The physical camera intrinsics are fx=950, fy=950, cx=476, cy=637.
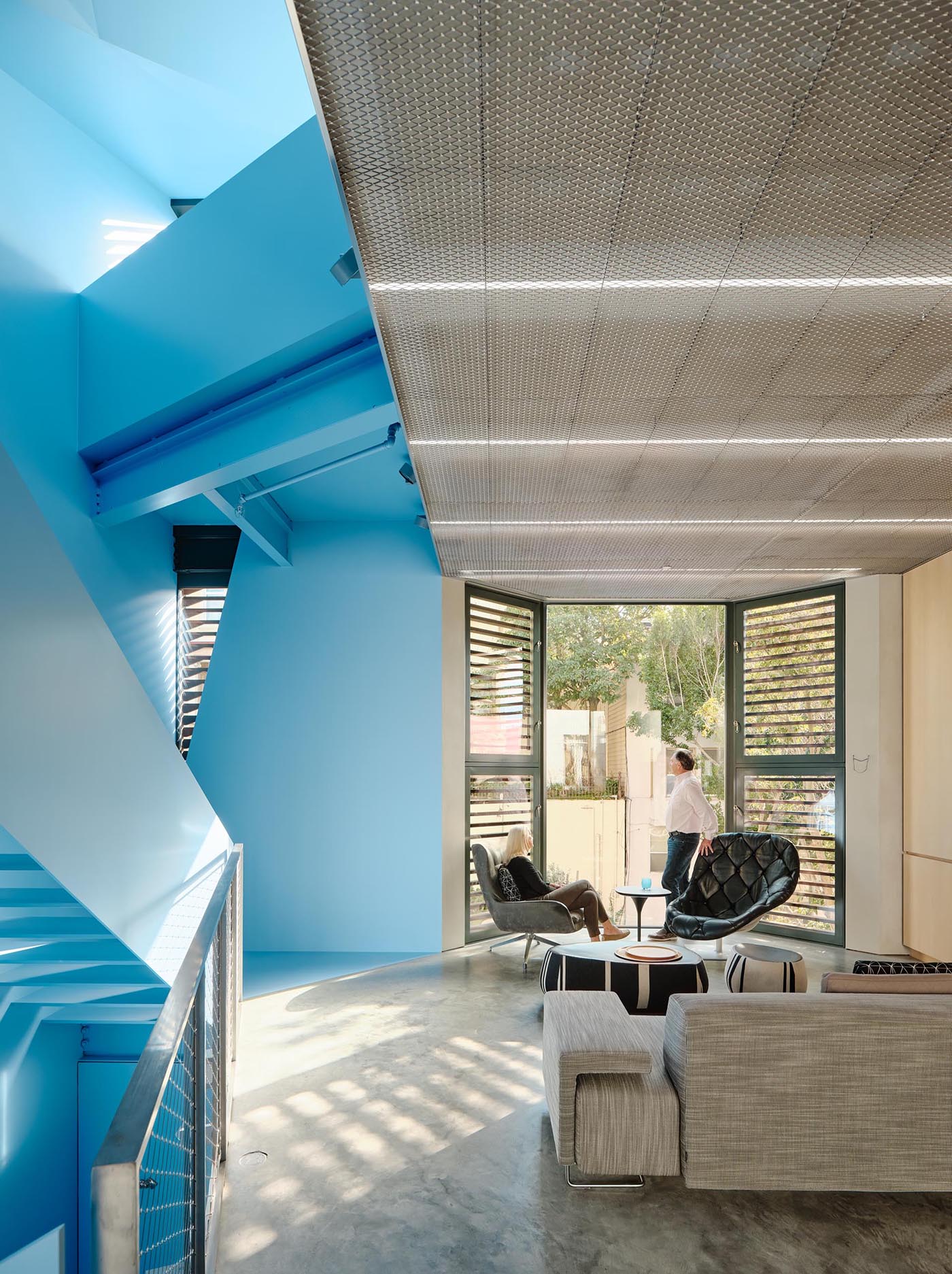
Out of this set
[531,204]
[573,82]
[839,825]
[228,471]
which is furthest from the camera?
[839,825]

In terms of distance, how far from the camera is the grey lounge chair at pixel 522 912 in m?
6.57

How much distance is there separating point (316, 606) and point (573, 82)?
19.6ft

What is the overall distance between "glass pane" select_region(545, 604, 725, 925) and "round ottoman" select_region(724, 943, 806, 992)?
13.3ft

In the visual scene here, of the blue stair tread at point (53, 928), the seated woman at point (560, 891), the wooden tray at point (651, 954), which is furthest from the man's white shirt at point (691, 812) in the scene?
the blue stair tread at point (53, 928)

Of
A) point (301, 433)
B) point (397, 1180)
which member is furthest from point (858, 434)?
point (397, 1180)

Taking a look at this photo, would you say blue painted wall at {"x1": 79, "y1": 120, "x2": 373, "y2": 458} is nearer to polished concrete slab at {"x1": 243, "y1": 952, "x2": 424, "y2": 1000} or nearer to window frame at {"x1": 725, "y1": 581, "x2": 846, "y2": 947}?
polished concrete slab at {"x1": 243, "y1": 952, "x2": 424, "y2": 1000}

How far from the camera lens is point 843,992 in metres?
3.43

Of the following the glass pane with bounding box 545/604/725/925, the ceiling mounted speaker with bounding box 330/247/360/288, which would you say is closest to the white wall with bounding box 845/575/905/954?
the glass pane with bounding box 545/604/725/925

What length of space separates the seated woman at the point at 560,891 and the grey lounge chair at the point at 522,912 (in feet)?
0.36

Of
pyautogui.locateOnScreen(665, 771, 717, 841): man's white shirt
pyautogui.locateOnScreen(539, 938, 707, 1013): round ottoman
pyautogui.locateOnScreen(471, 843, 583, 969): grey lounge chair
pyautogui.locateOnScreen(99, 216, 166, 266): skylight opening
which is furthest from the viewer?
pyautogui.locateOnScreen(665, 771, 717, 841): man's white shirt

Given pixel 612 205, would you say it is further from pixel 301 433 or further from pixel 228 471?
pixel 228 471

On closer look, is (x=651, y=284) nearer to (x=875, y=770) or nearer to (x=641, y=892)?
(x=641, y=892)

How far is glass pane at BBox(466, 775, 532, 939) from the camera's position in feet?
25.3

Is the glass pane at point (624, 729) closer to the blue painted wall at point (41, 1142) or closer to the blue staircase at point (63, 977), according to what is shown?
the blue painted wall at point (41, 1142)
